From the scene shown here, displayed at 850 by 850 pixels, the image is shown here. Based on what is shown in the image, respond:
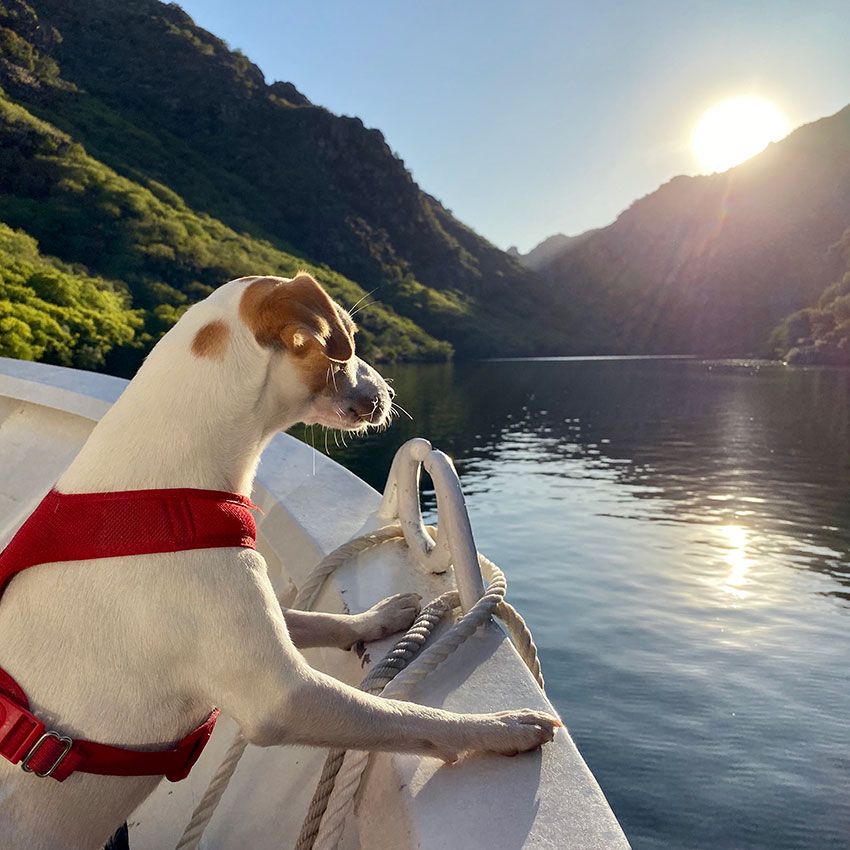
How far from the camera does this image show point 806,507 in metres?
18.5

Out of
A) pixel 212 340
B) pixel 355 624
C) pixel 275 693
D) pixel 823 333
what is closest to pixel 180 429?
pixel 212 340

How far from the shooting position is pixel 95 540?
5.13ft

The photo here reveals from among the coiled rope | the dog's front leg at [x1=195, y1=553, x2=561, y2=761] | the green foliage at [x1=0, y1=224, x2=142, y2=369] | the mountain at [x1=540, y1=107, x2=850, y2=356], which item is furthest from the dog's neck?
the mountain at [x1=540, y1=107, x2=850, y2=356]

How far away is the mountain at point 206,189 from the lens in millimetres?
84500

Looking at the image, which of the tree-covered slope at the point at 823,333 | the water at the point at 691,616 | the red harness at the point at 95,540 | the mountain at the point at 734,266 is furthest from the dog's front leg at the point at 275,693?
the mountain at the point at 734,266

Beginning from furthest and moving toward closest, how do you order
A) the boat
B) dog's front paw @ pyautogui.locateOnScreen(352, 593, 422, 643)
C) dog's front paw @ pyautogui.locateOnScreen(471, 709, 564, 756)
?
dog's front paw @ pyautogui.locateOnScreen(352, 593, 422, 643), dog's front paw @ pyautogui.locateOnScreen(471, 709, 564, 756), the boat

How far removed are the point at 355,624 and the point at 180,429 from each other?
2.94 feet

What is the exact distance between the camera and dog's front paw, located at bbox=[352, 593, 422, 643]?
2248mm

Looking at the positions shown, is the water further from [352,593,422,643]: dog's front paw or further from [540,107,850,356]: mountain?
[540,107,850,356]: mountain

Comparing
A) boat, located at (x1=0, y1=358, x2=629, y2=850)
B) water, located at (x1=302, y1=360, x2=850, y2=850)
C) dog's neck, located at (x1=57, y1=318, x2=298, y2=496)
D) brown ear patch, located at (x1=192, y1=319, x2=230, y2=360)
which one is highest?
brown ear patch, located at (x1=192, y1=319, x2=230, y2=360)

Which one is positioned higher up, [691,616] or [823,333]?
[823,333]

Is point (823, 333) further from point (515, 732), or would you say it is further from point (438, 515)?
point (515, 732)

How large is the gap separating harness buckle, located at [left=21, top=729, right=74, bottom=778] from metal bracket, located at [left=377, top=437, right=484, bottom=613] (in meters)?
1.04

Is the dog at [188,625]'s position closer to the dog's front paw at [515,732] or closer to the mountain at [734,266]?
the dog's front paw at [515,732]
